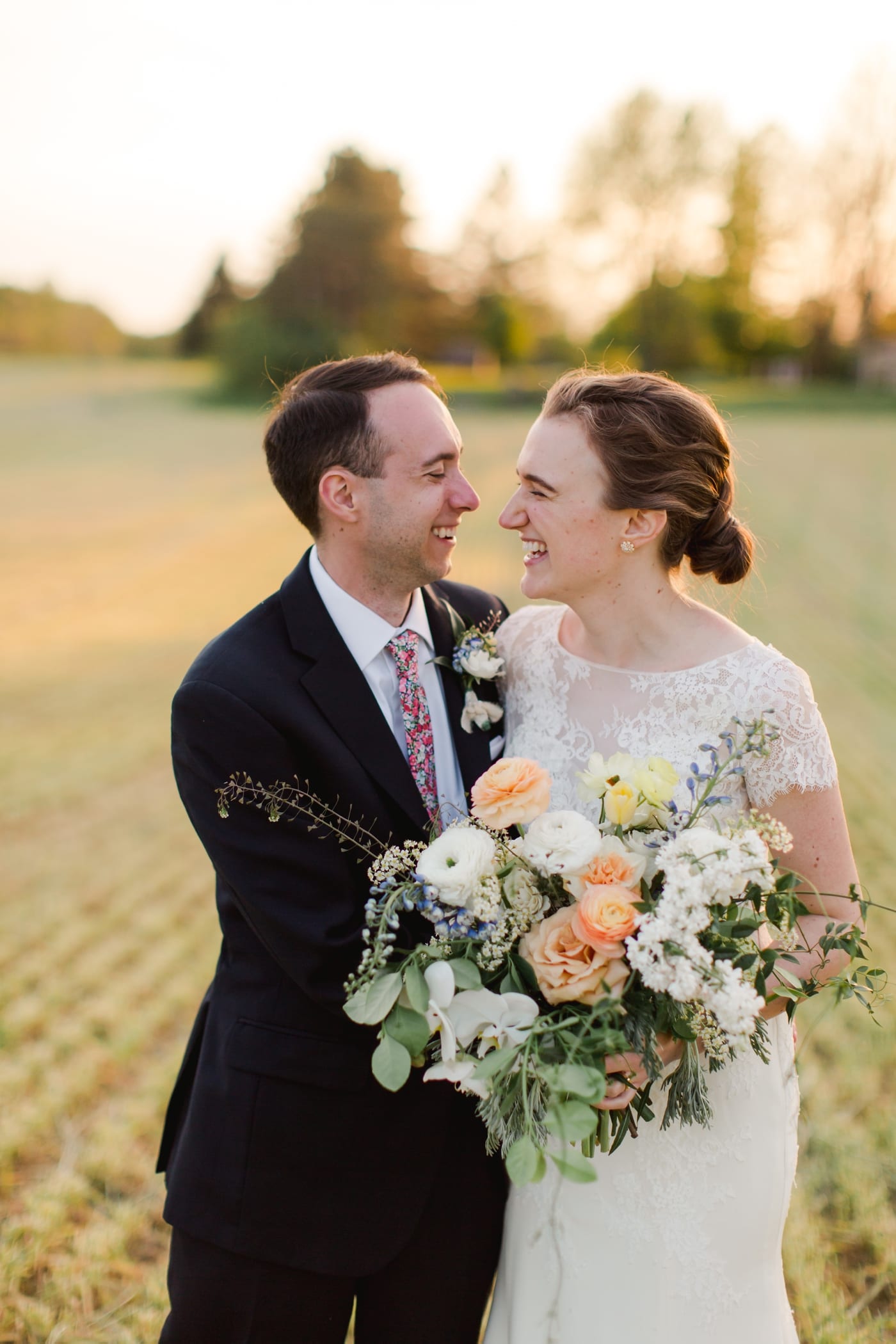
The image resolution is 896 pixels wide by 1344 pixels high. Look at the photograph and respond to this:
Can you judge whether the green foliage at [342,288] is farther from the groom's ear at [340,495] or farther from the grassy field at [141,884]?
the groom's ear at [340,495]

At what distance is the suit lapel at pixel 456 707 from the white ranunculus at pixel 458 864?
67cm

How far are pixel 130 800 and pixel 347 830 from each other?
661 cm

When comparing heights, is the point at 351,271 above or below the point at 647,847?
below

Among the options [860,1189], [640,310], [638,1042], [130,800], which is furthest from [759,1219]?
[640,310]

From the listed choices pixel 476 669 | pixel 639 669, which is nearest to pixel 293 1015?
pixel 476 669

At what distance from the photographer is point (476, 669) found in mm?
2816

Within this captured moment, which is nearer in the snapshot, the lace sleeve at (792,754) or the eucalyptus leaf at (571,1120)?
the eucalyptus leaf at (571,1120)

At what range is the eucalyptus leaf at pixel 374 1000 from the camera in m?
1.91

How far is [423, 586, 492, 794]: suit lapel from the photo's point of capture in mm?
2729

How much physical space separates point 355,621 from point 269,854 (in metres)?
0.76

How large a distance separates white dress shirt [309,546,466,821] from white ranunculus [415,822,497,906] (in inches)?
25.6

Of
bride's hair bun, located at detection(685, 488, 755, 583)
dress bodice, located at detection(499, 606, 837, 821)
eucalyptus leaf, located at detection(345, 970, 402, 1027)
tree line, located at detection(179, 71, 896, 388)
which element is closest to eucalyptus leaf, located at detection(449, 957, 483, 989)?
eucalyptus leaf, located at detection(345, 970, 402, 1027)

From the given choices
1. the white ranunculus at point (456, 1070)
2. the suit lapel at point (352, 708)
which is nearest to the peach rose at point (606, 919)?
the white ranunculus at point (456, 1070)

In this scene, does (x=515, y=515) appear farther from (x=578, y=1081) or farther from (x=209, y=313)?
(x=209, y=313)
